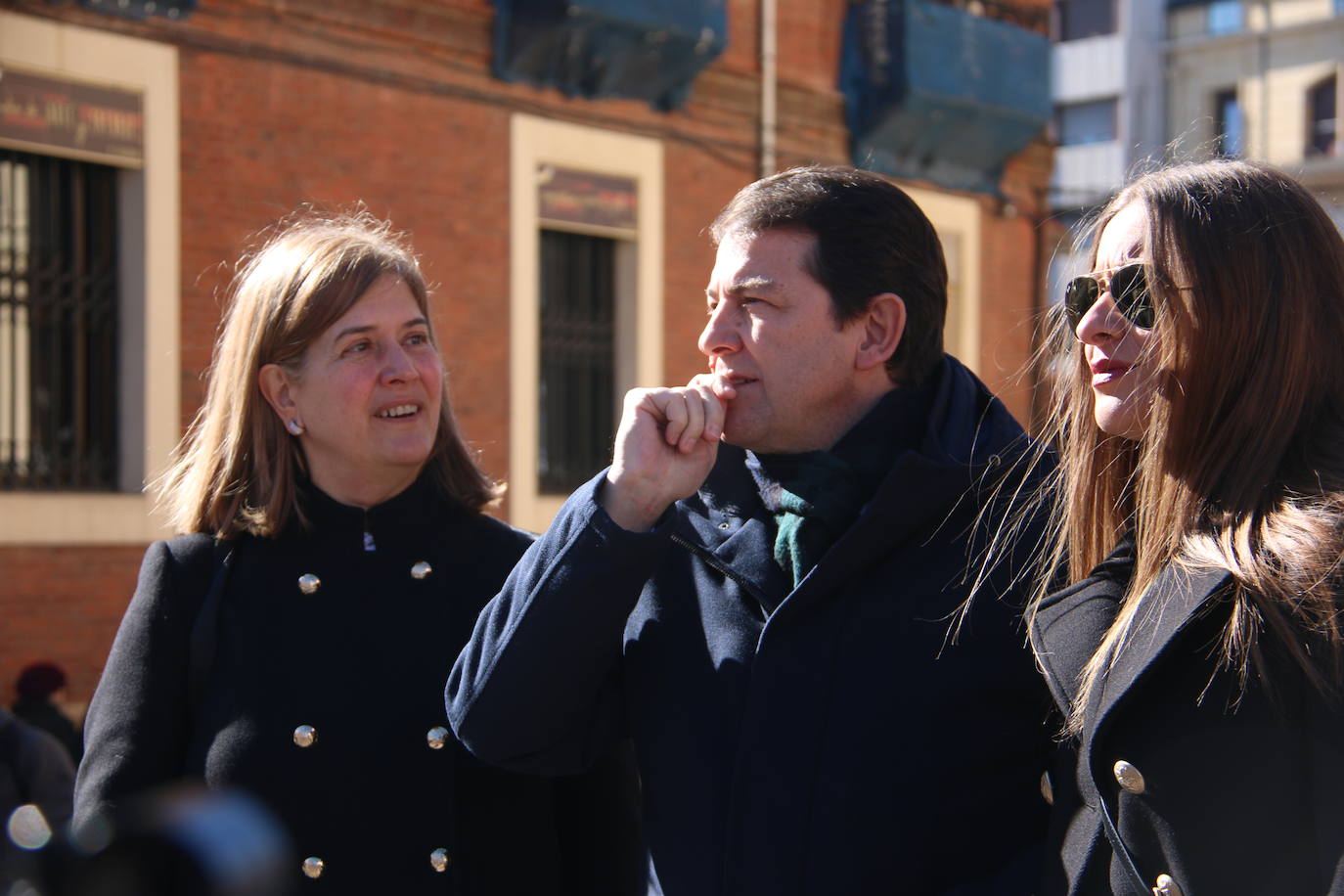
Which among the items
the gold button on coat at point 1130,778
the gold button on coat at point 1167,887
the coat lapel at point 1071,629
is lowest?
the gold button on coat at point 1167,887

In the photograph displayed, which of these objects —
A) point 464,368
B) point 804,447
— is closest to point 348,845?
point 804,447

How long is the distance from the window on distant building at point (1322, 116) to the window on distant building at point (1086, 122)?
16.5ft

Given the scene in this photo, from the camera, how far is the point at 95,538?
8750 millimetres

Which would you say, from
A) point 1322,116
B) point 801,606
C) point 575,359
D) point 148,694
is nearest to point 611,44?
point 575,359

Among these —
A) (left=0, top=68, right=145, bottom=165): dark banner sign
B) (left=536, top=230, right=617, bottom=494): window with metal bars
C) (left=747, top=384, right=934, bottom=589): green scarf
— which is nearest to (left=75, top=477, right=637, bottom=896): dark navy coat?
(left=747, top=384, right=934, bottom=589): green scarf

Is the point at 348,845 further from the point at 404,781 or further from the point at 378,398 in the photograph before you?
the point at 378,398

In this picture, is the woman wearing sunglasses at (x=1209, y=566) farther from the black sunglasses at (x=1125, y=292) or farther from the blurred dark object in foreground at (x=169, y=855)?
the blurred dark object in foreground at (x=169, y=855)

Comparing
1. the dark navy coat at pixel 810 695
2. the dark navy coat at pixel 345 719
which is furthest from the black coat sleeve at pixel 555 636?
the dark navy coat at pixel 345 719

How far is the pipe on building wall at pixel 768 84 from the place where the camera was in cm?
1312

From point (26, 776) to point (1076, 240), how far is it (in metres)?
3.90

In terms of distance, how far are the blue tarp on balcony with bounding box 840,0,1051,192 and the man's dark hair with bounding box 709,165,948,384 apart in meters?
11.2

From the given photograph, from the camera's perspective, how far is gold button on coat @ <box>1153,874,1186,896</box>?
189 centimetres

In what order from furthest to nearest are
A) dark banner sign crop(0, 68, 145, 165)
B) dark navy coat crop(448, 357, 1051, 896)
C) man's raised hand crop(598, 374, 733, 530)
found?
dark banner sign crop(0, 68, 145, 165)
man's raised hand crop(598, 374, 733, 530)
dark navy coat crop(448, 357, 1051, 896)

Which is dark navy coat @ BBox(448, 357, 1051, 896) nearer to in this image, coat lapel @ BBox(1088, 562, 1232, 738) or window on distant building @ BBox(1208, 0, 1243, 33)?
coat lapel @ BBox(1088, 562, 1232, 738)
